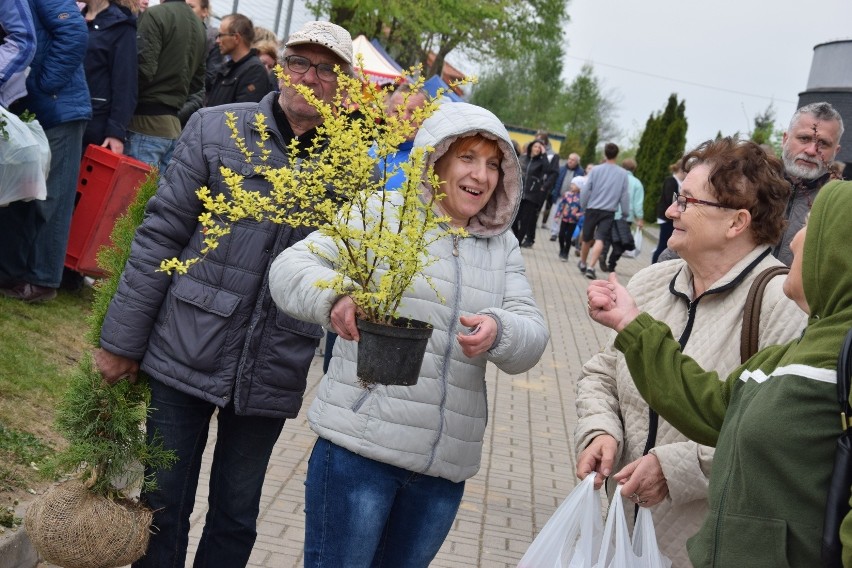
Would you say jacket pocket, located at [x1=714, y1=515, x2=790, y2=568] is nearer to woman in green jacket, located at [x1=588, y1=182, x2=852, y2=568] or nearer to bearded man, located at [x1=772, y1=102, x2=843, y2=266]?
woman in green jacket, located at [x1=588, y1=182, x2=852, y2=568]

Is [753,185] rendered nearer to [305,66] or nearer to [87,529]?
[305,66]

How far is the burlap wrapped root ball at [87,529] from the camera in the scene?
13.0ft

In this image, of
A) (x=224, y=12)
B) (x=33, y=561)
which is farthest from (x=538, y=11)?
(x=33, y=561)

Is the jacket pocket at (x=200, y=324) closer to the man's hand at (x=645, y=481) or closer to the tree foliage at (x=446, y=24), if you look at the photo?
the man's hand at (x=645, y=481)

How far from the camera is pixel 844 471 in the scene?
7.68ft

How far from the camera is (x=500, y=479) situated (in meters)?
7.32

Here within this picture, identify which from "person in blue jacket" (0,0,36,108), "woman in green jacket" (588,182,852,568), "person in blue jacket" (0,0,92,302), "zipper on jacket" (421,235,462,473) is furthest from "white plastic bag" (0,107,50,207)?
"woman in green jacket" (588,182,852,568)

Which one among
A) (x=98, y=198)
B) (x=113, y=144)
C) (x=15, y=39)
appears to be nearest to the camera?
(x=15, y=39)

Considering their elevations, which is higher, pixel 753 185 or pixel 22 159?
pixel 753 185

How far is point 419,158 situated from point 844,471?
1319mm

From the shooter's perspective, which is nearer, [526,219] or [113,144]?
[113,144]

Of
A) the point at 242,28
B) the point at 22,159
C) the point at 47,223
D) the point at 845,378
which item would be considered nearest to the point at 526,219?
the point at 242,28

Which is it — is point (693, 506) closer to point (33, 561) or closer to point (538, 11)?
point (33, 561)

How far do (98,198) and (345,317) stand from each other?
18.6 feet
